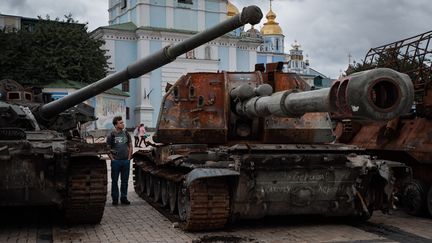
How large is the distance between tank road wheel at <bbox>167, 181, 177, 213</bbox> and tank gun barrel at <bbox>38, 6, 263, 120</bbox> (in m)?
1.94

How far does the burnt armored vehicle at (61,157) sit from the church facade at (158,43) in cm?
3447

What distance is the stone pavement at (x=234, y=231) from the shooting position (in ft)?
25.6

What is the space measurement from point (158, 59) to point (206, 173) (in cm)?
169

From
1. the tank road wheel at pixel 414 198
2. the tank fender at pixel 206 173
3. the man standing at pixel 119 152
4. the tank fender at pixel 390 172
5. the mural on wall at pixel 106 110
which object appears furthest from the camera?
the mural on wall at pixel 106 110

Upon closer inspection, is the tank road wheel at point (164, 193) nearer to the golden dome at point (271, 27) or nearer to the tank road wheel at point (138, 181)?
the tank road wheel at point (138, 181)

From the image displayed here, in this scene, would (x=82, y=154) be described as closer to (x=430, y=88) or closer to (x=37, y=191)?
(x=37, y=191)

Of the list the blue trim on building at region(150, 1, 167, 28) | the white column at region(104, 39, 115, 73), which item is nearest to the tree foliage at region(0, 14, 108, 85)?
the white column at region(104, 39, 115, 73)

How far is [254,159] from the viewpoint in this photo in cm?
775

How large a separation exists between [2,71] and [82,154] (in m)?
28.5

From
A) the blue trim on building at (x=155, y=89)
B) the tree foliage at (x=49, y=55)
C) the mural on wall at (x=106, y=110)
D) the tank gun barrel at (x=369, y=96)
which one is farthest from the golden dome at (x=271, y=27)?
the tank gun barrel at (x=369, y=96)

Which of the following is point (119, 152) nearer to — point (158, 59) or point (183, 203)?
point (183, 203)

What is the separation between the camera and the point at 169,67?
1805 inches

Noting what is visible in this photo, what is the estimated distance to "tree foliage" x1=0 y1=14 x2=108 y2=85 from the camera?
3409 cm

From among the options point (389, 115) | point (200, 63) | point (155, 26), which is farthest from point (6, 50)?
point (389, 115)
